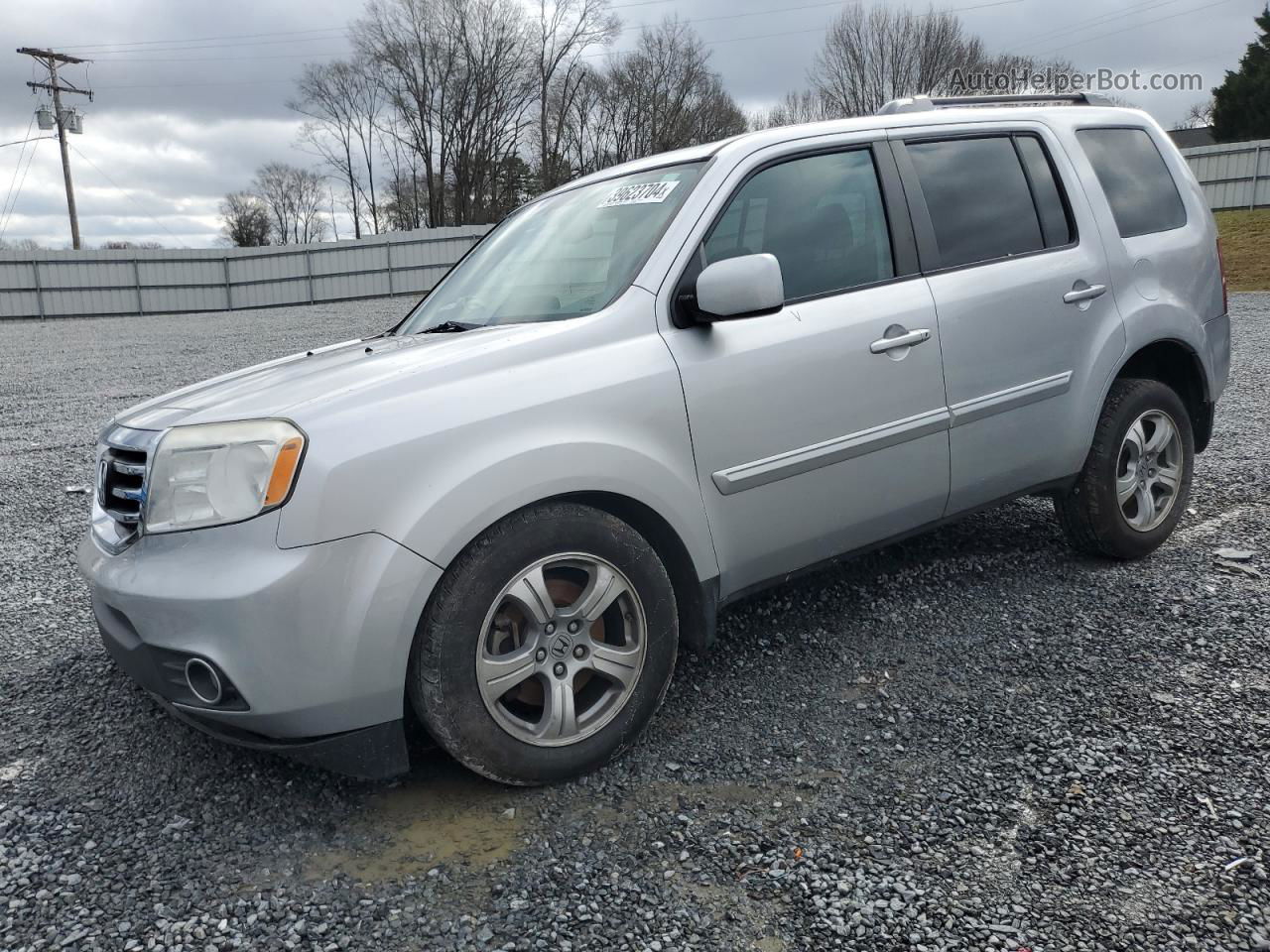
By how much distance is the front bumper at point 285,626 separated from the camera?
2379 millimetres

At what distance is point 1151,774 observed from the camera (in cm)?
271

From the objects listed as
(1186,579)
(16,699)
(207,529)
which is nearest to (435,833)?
(207,529)

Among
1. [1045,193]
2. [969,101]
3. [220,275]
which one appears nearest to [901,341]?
[1045,193]

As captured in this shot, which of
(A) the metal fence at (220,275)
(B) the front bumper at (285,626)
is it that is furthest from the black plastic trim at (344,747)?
(A) the metal fence at (220,275)

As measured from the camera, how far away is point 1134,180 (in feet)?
14.1

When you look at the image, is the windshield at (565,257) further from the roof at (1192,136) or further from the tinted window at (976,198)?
the roof at (1192,136)

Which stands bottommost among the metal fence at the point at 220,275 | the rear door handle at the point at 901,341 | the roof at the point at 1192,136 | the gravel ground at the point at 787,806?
the gravel ground at the point at 787,806

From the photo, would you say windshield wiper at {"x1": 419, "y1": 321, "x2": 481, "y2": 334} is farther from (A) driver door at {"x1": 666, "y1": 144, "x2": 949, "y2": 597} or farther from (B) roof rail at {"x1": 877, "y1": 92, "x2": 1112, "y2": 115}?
(B) roof rail at {"x1": 877, "y1": 92, "x2": 1112, "y2": 115}

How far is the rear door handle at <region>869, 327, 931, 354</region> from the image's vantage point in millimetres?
3340

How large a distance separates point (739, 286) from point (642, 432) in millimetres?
513

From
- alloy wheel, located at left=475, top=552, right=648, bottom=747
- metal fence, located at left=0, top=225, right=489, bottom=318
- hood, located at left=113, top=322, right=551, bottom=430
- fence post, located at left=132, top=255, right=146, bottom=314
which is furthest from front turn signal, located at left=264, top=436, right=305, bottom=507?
fence post, located at left=132, top=255, right=146, bottom=314

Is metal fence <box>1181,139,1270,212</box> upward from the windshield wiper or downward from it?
upward

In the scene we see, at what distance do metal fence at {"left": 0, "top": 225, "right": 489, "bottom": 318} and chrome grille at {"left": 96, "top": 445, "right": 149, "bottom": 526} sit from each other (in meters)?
28.4

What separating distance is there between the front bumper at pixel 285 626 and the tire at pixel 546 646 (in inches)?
4.0
